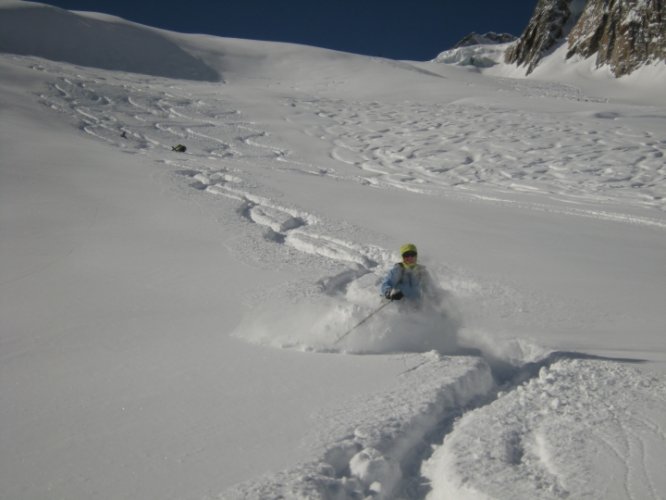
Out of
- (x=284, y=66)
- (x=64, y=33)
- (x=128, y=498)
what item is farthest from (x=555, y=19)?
(x=128, y=498)

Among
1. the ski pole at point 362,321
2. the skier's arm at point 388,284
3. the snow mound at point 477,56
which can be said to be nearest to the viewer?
the ski pole at point 362,321

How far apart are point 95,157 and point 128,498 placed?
12657 millimetres

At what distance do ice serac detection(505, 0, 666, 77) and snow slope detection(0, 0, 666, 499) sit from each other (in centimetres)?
3251

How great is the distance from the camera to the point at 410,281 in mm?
5227

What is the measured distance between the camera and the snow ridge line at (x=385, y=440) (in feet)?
8.73

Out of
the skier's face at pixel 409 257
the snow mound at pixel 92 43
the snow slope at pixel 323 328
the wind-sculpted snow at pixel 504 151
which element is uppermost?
the snow mound at pixel 92 43

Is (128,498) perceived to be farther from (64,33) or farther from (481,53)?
(481,53)

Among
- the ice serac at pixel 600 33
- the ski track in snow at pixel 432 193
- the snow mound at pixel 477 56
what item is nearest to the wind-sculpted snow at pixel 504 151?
the ski track in snow at pixel 432 193

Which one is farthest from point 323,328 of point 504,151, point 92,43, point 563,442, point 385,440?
point 92,43

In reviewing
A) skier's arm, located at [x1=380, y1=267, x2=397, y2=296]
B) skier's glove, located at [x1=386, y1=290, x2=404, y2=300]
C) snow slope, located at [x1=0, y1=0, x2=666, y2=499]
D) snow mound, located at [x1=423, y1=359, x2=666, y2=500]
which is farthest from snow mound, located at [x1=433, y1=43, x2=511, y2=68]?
snow mound, located at [x1=423, y1=359, x2=666, y2=500]

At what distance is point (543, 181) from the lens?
13078 millimetres

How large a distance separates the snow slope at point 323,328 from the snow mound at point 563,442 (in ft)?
0.05

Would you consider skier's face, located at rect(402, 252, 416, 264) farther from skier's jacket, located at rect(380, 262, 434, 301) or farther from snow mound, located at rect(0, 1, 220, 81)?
snow mound, located at rect(0, 1, 220, 81)

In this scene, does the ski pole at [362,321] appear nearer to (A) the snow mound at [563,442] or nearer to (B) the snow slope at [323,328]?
(B) the snow slope at [323,328]
